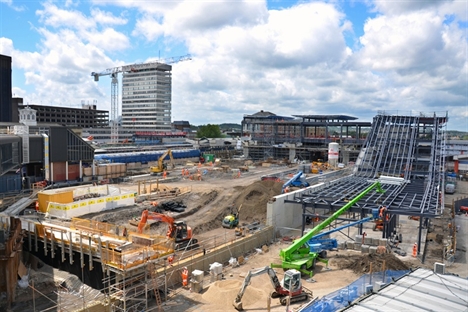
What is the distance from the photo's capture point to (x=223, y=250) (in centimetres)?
2339

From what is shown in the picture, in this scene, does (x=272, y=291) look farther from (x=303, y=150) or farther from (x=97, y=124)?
(x=97, y=124)

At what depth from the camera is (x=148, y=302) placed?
18.2 metres

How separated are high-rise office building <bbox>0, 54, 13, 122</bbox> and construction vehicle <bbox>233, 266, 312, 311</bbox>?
226 ft

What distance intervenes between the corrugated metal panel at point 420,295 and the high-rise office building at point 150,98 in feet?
550

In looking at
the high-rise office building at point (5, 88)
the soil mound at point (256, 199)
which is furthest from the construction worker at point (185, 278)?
the high-rise office building at point (5, 88)

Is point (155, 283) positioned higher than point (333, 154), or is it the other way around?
point (333, 154)

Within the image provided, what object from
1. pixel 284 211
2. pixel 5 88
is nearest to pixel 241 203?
pixel 284 211

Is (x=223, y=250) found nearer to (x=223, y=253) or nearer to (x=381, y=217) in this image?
(x=223, y=253)

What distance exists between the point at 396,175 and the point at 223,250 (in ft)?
94.2

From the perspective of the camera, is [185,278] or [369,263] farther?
[369,263]

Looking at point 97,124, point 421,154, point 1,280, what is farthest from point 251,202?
point 97,124

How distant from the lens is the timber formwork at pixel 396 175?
87.0ft

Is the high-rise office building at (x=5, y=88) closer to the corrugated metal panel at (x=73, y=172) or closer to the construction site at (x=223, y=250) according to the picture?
the corrugated metal panel at (x=73, y=172)

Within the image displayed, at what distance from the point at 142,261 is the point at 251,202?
18.6 meters
